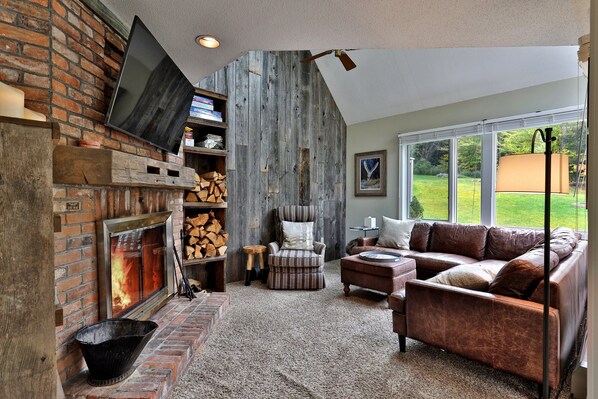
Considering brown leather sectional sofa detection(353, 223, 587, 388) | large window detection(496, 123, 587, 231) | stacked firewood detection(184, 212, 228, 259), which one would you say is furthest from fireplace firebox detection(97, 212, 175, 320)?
large window detection(496, 123, 587, 231)

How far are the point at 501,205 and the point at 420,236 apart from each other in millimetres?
1085

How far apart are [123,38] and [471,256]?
4141 mm

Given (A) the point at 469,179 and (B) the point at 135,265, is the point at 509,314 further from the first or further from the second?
(A) the point at 469,179

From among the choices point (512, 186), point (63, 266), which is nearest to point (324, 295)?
point (512, 186)

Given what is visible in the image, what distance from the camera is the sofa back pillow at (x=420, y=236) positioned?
420 centimetres

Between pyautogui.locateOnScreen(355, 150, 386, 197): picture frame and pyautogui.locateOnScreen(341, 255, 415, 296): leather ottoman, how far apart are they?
202cm

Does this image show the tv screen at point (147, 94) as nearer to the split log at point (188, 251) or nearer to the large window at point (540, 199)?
the split log at point (188, 251)

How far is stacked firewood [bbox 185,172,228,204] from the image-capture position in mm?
3459

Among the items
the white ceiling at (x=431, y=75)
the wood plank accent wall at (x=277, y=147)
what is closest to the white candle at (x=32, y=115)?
the wood plank accent wall at (x=277, y=147)

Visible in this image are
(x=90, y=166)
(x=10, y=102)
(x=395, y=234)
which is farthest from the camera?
(x=395, y=234)

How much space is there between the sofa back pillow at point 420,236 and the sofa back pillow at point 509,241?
738 mm

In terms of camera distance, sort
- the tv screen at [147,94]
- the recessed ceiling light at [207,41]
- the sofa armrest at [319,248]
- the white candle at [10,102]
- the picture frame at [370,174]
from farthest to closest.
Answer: the picture frame at [370,174], the sofa armrest at [319,248], the recessed ceiling light at [207,41], the tv screen at [147,94], the white candle at [10,102]

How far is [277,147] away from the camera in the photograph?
461 cm

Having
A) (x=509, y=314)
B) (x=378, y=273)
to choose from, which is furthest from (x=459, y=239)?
(x=509, y=314)
